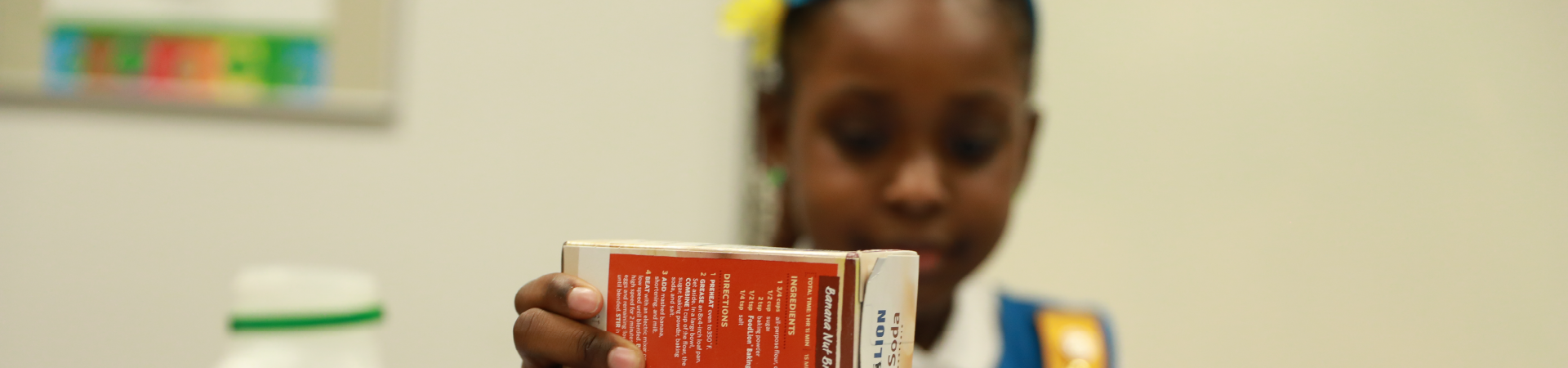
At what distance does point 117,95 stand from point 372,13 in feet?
0.75

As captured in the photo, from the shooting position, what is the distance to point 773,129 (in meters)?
0.59

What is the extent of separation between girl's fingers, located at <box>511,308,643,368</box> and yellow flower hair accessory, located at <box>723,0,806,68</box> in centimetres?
31

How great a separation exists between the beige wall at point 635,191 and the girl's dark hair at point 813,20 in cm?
7

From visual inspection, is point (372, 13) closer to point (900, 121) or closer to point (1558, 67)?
point (900, 121)

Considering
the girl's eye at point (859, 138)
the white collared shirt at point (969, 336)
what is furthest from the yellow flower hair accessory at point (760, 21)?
the white collared shirt at point (969, 336)

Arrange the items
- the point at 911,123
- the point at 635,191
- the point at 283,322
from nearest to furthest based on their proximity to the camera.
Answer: the point at 283,322 → the point at 911,123 → the point at 635,191

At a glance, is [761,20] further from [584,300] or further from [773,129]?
[584,300]

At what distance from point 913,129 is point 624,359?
0.91 feet

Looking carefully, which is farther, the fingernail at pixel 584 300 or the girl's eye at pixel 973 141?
the girl's eye at pixel 973 141

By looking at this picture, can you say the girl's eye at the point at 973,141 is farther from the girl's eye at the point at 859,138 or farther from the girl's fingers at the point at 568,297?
the girl's fingers at the point at 568,297

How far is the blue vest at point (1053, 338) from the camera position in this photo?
0.57m

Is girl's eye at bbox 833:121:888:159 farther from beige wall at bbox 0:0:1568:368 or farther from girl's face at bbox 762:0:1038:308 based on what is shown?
beige wall at bbox 0:0:1568:368

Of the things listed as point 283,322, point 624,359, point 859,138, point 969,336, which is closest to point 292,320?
point 283,322

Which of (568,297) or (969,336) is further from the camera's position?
(969,336)
